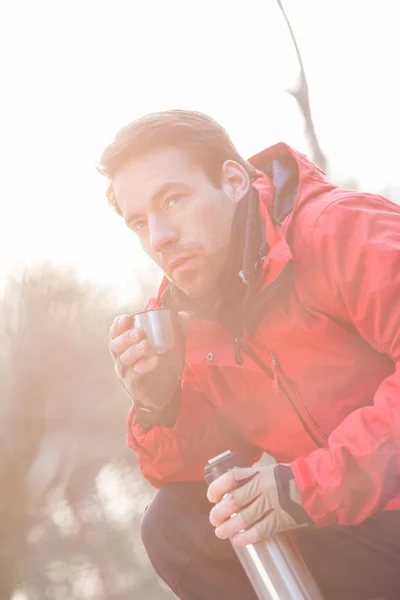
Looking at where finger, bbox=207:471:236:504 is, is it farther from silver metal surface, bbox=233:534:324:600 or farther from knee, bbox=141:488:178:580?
knee, bbox=141:488:178:580

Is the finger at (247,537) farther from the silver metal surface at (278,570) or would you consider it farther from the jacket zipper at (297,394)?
the jacket zipper at (297,394)

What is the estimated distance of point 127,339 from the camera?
0.89 meters

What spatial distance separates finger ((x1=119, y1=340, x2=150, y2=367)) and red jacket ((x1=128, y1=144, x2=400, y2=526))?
0.11 m

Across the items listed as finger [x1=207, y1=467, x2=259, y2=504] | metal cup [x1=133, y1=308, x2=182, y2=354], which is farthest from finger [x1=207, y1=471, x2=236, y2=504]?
metal cup [x1=133, y1=308, x2=182, y2=354]

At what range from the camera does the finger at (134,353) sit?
2.89 feet

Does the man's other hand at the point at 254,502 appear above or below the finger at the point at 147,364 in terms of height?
below

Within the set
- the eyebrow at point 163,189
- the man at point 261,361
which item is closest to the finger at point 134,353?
the man at point 261,361

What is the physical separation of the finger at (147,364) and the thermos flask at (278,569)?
6.5 inches

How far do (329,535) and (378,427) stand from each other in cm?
29

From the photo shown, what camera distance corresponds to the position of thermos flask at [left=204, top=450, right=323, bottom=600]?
2.69 ft

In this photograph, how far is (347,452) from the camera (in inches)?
28.4

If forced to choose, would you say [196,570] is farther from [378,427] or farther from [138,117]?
[138,117]

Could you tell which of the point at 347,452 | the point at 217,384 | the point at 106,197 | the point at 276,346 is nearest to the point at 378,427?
the point at 347,452

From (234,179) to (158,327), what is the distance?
0.84ft
